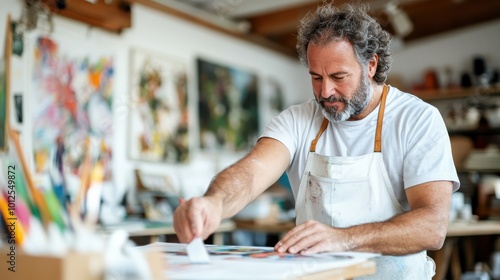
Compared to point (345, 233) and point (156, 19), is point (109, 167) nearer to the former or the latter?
point (156, 19)

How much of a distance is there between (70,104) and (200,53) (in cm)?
192

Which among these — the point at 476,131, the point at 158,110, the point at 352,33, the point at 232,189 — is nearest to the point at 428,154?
the point at 352,33

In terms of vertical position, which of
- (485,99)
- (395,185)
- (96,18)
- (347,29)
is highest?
(96,18)

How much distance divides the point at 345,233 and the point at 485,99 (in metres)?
6.22

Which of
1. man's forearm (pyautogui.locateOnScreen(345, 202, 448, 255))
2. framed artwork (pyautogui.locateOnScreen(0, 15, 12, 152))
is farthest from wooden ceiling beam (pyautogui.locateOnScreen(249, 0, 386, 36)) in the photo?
man's forearm (pyautogui.locateOnScreen(345, 202, 448, 255))

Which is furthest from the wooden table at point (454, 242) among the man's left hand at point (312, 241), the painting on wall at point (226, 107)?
the painting on wall at point (226, 107)

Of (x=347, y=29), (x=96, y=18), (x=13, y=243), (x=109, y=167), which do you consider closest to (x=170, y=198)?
(x=109, y=167)

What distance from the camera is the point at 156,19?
6.14 metres

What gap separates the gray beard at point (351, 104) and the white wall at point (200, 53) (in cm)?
324

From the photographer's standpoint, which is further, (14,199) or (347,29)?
(347,29)

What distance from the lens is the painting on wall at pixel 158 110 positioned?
5766 mm

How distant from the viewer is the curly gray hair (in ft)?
7.30

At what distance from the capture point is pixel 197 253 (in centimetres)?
154

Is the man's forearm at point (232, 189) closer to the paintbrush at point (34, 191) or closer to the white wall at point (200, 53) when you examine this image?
the paintbrush at point (34, 191)
